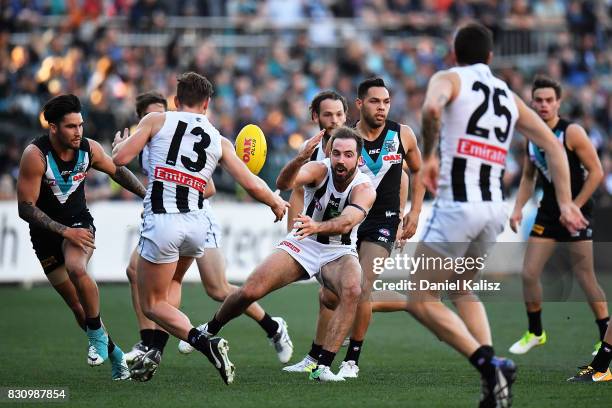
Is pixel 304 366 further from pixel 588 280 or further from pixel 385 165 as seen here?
pixel 588 280

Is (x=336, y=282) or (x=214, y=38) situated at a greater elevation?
(x=214, y=38)

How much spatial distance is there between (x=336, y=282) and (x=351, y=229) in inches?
21.3

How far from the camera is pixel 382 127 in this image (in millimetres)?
10398

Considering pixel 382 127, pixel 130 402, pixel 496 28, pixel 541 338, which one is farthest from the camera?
pixel 496 28

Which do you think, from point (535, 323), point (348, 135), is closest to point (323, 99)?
point (348, 135)

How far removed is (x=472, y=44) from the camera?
750cm

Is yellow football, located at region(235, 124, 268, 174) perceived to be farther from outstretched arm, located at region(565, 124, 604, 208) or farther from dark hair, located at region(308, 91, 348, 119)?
outstretched arm, located at region(565, 124, 604, 208)

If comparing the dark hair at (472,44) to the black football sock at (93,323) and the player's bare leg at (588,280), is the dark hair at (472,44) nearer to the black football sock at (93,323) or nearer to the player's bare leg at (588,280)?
the black football sock at (93,323)

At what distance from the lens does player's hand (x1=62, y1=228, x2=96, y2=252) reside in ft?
30.3

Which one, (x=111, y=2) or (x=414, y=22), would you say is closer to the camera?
(x=111, y=2)

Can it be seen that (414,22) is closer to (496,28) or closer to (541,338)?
(496,28)

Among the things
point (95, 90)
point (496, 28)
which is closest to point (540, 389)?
point (95, 90)

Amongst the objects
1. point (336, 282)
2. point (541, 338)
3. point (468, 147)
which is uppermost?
point (468, 147)

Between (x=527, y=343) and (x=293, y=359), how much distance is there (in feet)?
8.11
